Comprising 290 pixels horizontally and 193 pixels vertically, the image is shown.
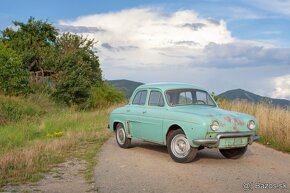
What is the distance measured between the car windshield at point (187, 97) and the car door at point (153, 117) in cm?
24

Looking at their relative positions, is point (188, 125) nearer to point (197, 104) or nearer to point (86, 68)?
point (197, 104)

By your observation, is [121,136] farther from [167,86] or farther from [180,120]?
[180,120]

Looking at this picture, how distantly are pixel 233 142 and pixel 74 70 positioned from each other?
28.2m

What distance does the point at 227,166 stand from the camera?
35.8ft

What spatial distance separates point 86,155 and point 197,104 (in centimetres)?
308

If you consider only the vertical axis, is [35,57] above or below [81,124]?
above

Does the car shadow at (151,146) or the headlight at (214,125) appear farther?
the car shadow at (151,146)

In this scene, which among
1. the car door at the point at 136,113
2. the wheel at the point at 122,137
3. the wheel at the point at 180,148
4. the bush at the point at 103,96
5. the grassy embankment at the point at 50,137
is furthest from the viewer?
the bush at the point at 103,96

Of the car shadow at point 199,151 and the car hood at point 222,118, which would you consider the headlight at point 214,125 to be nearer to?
the car hood at point 222,118

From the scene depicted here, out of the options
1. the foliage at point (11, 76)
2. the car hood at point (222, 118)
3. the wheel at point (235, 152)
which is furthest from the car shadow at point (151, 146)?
the foliage at point (11, 76)

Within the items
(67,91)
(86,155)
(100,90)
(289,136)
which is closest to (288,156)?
(289,136)

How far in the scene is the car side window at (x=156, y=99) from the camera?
12.3 metres

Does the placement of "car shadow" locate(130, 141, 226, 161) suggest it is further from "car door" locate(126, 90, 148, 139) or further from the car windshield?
the car windshield

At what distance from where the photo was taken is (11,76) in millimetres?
31141
